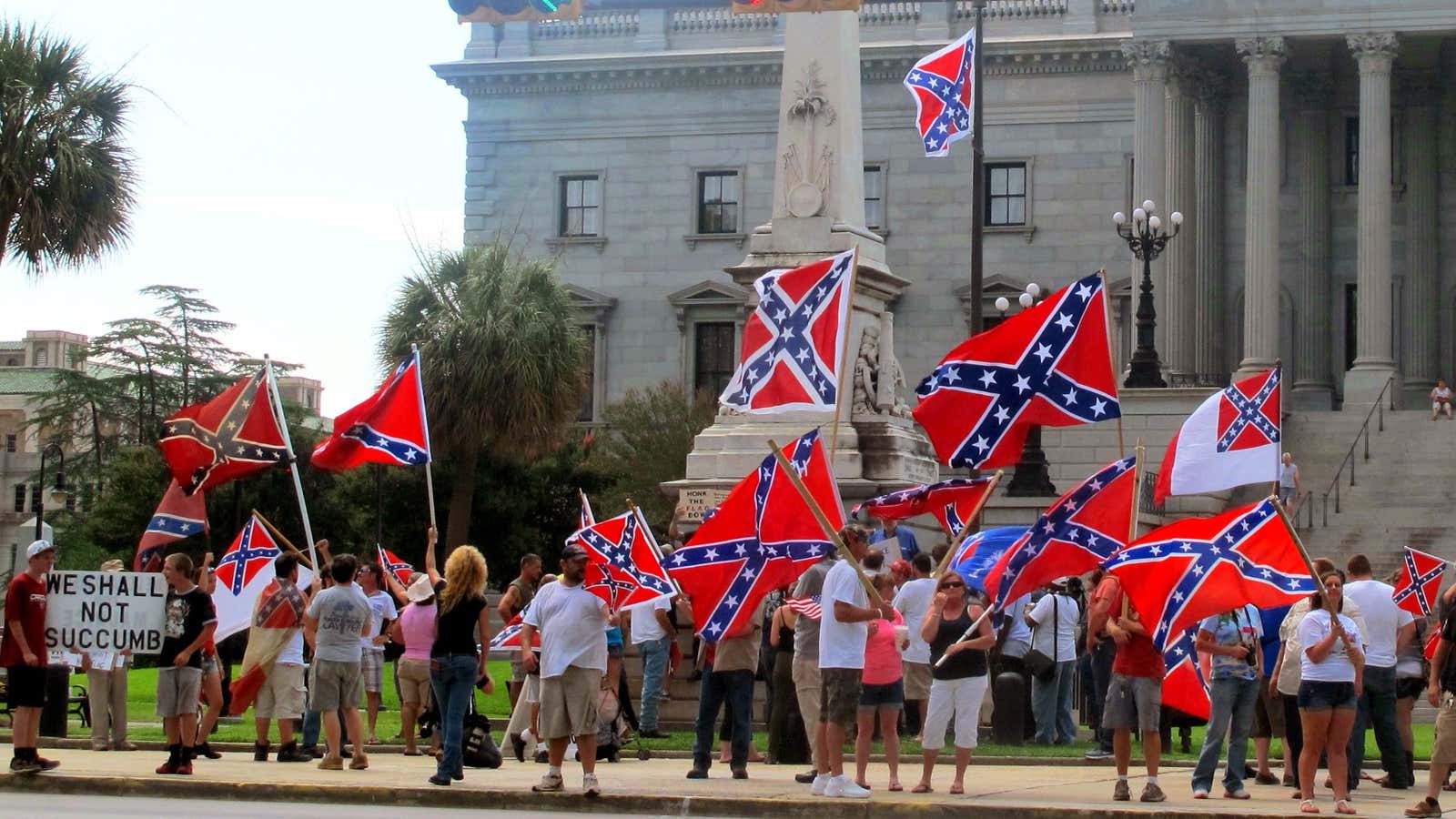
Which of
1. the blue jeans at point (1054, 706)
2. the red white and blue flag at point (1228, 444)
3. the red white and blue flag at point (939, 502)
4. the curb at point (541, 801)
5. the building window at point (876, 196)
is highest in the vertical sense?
the building window at point (876, 196)

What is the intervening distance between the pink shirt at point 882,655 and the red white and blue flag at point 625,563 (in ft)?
11.1

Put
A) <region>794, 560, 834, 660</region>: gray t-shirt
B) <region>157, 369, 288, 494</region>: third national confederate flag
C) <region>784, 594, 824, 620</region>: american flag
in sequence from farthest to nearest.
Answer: <region>157, 369, 288, 494</region>: third national confederate flag < <region>794, 560, 834, 660</region>: gray t-shirt < <region>784, 594, 824, 620</region>: american flag

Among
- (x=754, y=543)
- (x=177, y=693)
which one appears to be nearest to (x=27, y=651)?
(x=177, y=693)

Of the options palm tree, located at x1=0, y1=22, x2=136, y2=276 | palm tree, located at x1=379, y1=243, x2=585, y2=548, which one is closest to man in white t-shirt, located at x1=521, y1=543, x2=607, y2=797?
palm tree, located at x1=0, y1=22, x2=136, y2=276

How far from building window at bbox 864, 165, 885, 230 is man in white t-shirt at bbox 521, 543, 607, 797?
1796 inches

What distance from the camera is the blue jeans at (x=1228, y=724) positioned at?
58.1 ft

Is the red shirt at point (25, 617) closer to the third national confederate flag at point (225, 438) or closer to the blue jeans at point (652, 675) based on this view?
the third national confederate flag at point (225, 438)

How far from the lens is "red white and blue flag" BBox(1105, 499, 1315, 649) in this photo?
55.9 ft

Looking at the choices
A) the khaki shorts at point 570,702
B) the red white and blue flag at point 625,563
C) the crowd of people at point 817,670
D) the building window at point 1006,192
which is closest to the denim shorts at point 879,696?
the crowd of people at point 817,670

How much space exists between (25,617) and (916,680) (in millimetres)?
7787

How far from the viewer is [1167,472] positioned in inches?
888

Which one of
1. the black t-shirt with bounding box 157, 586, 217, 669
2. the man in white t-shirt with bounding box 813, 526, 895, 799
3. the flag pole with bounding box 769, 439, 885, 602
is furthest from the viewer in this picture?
the black t-shirt with bounding box 157, 586, 217, 669

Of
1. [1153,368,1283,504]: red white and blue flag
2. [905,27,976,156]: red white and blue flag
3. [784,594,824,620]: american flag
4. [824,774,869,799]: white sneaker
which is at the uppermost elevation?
[905,27,976,156]: red white and blue flag

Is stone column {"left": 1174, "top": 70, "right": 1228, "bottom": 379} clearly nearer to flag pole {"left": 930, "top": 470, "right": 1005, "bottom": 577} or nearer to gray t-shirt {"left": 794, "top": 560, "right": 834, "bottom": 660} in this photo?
flag pole {"left": 930, "top": 470, "right": 1005, "bottom": 577}
